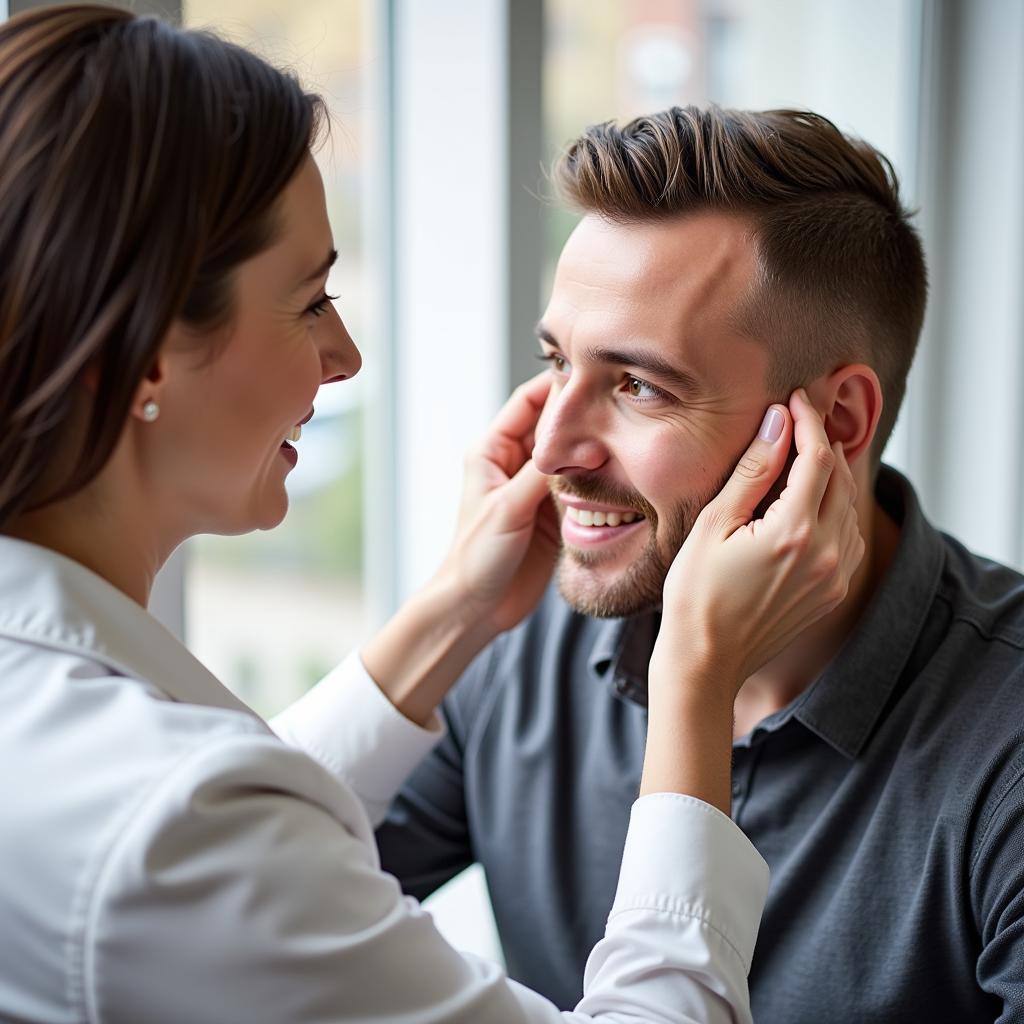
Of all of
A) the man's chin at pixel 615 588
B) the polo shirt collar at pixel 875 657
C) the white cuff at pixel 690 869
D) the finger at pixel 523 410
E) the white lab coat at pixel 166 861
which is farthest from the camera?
the finger at pixel 523 410

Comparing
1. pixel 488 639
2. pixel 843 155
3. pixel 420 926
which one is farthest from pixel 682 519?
pixel 420 926

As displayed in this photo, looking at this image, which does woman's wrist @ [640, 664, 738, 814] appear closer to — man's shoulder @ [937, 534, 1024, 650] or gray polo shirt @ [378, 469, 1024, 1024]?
gray polo shirt @ [378, 469, 1024, 1024]

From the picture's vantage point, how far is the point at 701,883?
0.99 meters

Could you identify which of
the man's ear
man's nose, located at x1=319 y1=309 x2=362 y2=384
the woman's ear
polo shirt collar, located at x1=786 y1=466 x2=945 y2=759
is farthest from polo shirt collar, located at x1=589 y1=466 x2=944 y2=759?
the woman's ear

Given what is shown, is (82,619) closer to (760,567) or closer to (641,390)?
(760,567)

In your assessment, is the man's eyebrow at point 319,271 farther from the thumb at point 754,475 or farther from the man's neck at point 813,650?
the man's neck at point 813,650

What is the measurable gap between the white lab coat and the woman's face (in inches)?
4.3

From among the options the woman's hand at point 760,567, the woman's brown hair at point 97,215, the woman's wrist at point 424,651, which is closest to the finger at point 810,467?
the woman's hand at point 760,567

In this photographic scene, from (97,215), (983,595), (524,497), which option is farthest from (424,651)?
(97,215)

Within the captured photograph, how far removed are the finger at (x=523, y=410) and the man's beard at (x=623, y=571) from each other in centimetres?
12

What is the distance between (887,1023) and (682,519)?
566mm

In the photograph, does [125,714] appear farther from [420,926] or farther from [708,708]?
[708,708]

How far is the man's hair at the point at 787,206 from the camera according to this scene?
54.5 inches

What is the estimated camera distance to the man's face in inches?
54.0
